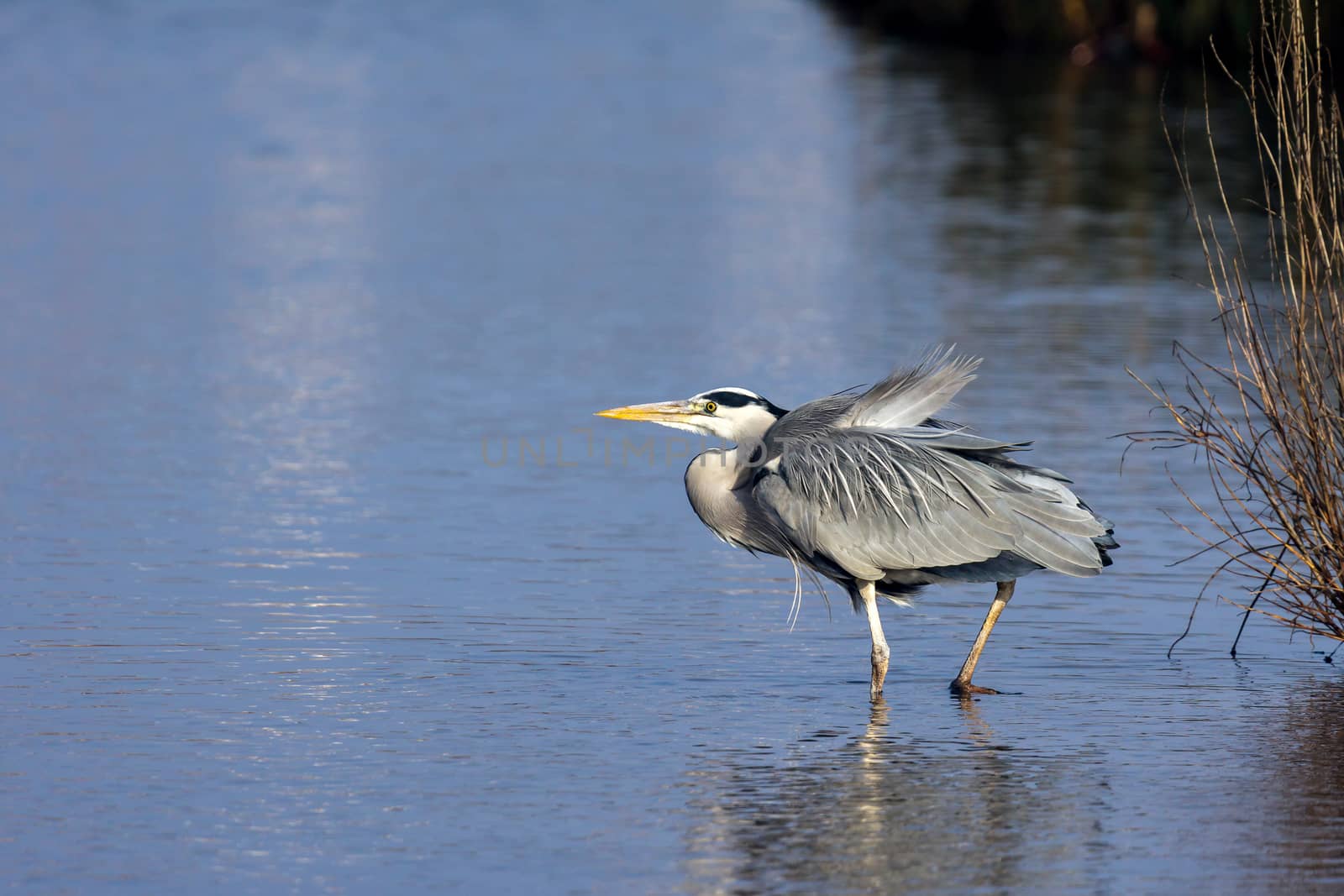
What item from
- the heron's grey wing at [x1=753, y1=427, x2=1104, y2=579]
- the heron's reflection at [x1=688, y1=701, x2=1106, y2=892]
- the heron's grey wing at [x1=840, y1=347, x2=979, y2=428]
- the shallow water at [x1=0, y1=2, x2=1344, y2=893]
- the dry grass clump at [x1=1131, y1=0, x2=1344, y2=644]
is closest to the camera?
the heron's reflection at [x1=688, y1=701, x2=1106, y2=892]

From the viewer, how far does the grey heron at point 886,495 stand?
8258 mm

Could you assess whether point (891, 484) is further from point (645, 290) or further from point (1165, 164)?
point (1165, 164)

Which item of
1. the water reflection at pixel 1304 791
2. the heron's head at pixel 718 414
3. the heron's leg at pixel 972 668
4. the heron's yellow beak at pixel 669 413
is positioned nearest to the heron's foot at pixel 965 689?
the heron's leg at pixel 972 668

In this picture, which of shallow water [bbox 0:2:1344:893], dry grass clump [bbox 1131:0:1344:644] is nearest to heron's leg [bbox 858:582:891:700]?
shallow water [bbox 0:2:1344:893]

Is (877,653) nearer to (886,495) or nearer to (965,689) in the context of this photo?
(965,689)

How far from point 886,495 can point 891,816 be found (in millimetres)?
1721

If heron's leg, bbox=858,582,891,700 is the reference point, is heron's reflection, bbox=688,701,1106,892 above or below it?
below

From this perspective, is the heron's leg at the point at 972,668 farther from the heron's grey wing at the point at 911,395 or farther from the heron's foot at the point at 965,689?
the heron's grey wing at the point at 911,395

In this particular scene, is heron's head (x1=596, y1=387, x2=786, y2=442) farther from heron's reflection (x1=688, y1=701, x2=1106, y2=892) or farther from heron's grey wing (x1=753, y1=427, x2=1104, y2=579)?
heron's reflection (x1=688, y1=701, x2=1106, y2=892)

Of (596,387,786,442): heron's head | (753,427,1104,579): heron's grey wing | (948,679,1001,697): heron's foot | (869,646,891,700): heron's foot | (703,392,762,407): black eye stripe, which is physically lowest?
(948,679,1001,697): heron's foot

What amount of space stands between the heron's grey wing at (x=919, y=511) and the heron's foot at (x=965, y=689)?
45cm

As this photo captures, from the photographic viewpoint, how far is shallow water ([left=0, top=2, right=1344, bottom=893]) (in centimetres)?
668

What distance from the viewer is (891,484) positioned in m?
8.34

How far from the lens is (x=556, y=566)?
1010cm
